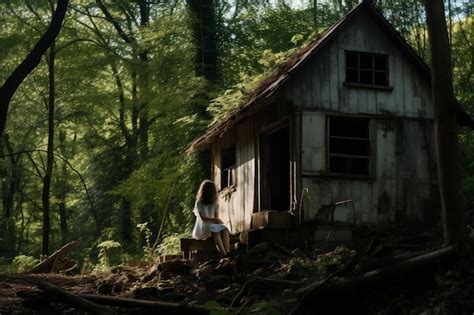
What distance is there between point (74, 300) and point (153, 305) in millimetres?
1301

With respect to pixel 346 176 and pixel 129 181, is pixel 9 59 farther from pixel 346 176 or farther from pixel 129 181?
pixel 346 176

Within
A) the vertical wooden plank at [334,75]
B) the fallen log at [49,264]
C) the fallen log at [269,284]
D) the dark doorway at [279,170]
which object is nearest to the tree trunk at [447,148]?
the fallen log at [269,284]

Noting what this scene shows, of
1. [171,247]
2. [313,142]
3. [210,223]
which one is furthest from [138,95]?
[210,223]

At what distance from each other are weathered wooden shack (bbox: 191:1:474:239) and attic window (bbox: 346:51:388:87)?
0.02 metres

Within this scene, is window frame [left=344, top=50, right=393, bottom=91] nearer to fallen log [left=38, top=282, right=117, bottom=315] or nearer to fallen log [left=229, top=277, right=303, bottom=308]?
fallen log [left=229, top=277, right=303, bottom=308]

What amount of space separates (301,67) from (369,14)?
2286 mm

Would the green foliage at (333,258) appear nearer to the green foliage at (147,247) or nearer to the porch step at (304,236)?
the porch step at (304,236)

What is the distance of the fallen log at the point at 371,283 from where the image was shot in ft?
21.5

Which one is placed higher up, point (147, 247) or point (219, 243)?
point (219, 243)

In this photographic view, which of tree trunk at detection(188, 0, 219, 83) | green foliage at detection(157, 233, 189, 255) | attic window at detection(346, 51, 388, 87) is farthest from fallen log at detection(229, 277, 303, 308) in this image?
tree trunk at detection(188, 0, 219, 83)

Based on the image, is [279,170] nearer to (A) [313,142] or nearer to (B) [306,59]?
(A) [313,142]

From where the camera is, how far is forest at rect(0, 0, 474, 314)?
2178cm

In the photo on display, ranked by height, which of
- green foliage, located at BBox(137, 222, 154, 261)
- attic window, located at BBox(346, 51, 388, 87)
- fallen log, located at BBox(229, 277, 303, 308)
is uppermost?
attic window, located at BBox(346, 51, 388, 87)

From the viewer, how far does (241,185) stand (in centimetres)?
1683
